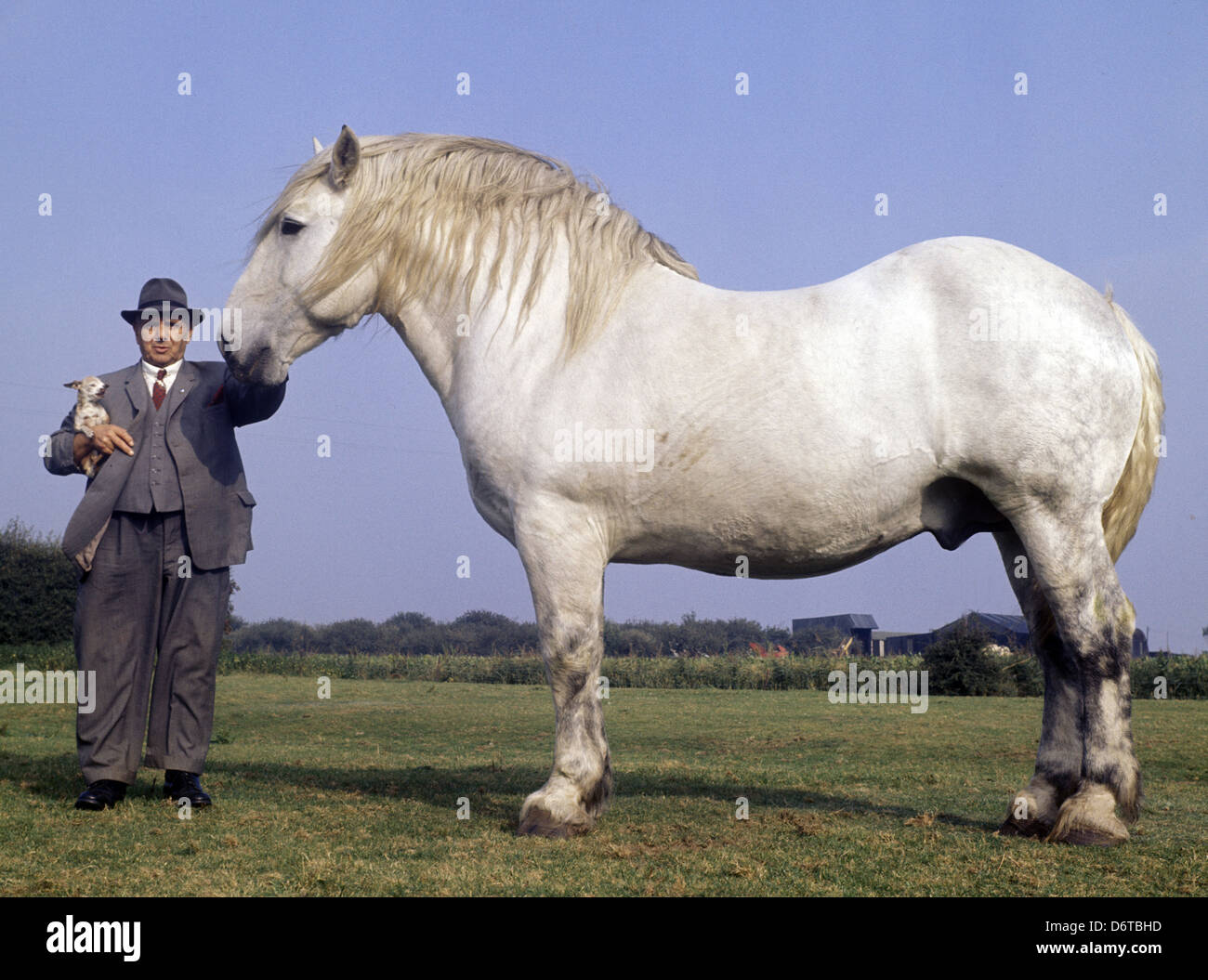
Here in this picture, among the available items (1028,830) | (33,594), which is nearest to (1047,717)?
(1028,830)

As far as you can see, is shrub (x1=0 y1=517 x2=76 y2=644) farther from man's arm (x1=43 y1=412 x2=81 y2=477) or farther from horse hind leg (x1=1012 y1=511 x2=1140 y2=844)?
horse hind leg (x1=1012 y1=511 x2=1140 y2=844)

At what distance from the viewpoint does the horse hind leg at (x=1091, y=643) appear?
369 cm

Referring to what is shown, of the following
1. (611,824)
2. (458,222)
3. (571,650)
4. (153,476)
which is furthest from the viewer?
(153,476)

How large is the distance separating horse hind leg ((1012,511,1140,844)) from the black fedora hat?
163 inches

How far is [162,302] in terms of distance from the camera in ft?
16.1

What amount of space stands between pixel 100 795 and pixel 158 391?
198cm

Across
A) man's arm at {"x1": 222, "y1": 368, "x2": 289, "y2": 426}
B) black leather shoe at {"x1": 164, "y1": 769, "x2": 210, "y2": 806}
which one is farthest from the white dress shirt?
black leather shoe at {"x1": 164, "y1": 769, "x2": 210, "y2": 806}

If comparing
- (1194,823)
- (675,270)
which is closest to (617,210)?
(675,270)

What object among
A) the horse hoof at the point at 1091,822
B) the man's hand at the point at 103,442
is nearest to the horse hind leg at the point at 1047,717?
the horse hoof at the point at 1091,822

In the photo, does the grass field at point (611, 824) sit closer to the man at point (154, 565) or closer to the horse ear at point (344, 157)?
the man at point (154, 565)

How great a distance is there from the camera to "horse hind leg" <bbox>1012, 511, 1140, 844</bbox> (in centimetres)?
369

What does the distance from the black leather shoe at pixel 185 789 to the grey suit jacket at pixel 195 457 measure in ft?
3.39

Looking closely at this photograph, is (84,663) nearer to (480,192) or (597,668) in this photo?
(597,668)

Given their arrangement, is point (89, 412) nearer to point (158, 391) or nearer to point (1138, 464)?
point (158, 391)
